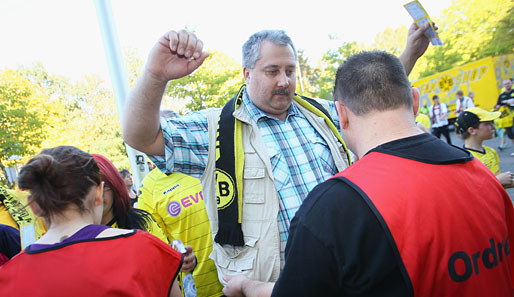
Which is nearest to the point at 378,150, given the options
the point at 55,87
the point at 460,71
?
the point at 460,71

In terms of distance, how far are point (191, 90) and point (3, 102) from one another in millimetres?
8077

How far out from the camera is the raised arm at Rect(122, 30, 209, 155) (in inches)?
67.0

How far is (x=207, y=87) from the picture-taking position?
16.7 metres

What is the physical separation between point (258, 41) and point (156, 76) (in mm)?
922

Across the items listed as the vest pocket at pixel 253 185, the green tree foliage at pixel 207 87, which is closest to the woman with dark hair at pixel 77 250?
the vest pocket at pixel 253 185

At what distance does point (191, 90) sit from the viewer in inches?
642

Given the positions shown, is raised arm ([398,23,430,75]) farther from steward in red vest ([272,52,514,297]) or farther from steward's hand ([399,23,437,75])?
steward in red vest ([272,52,514,297])

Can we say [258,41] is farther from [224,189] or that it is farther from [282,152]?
[224,189]

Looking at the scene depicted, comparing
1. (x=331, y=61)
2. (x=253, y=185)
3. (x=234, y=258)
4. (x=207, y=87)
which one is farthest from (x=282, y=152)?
(x=331, y=61)

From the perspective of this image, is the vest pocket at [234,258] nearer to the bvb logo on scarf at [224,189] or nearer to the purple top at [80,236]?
the bvb logo on scarf at [224,189]

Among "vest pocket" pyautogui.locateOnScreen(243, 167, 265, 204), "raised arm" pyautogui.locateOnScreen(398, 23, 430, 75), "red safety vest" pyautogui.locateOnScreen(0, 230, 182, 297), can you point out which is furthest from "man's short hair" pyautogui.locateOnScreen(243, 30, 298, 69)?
"red safety vest" pyautogui.locateOnScreen(0, 230, 182, 297)

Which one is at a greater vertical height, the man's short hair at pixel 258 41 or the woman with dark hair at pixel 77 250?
the man's short hair at pixel 258 41

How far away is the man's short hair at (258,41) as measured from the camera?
7.73ft

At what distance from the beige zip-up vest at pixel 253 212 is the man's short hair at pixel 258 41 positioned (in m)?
0.42
